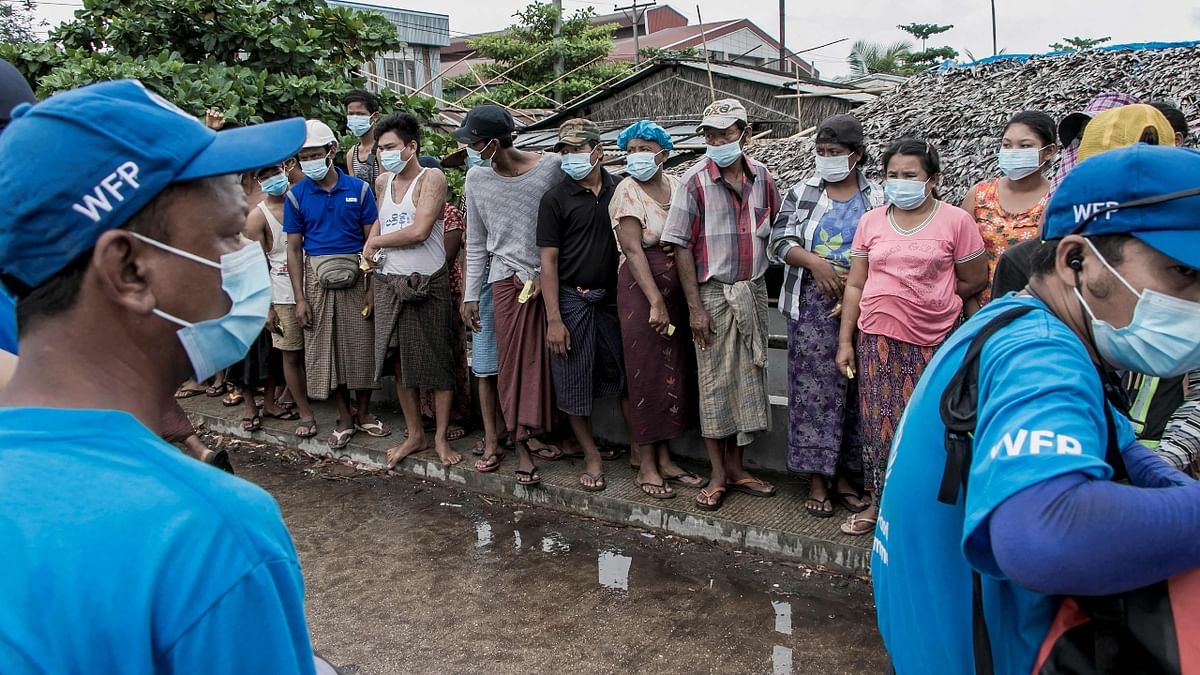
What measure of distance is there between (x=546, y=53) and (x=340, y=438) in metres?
18.3

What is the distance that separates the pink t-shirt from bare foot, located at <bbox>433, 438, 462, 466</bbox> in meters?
2.74

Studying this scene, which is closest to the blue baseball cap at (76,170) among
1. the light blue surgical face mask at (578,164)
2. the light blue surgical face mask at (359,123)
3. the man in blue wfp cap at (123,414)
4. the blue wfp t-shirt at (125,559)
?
the man in blue wfp cap at (123,414)

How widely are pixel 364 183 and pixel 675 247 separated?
224 centimetres

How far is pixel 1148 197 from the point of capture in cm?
126

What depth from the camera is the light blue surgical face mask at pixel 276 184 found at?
5.67 meters

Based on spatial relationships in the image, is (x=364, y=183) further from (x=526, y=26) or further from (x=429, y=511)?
(x=526, y=26)

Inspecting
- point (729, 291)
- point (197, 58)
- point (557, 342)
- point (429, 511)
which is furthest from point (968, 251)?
point (197, 58)

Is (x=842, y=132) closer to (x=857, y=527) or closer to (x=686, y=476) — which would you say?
(x=857, y=527)

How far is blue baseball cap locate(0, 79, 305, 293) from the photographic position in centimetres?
94

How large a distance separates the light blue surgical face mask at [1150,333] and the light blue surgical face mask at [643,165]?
10.7 ft

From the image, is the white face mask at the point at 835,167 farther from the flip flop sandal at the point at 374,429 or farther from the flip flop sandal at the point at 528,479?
the flip flop sandal at the point at 374,429

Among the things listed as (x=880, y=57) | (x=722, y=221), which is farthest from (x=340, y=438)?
(x=880, y=57)

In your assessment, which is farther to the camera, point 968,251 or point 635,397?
point 635,397

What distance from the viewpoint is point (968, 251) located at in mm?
3781
